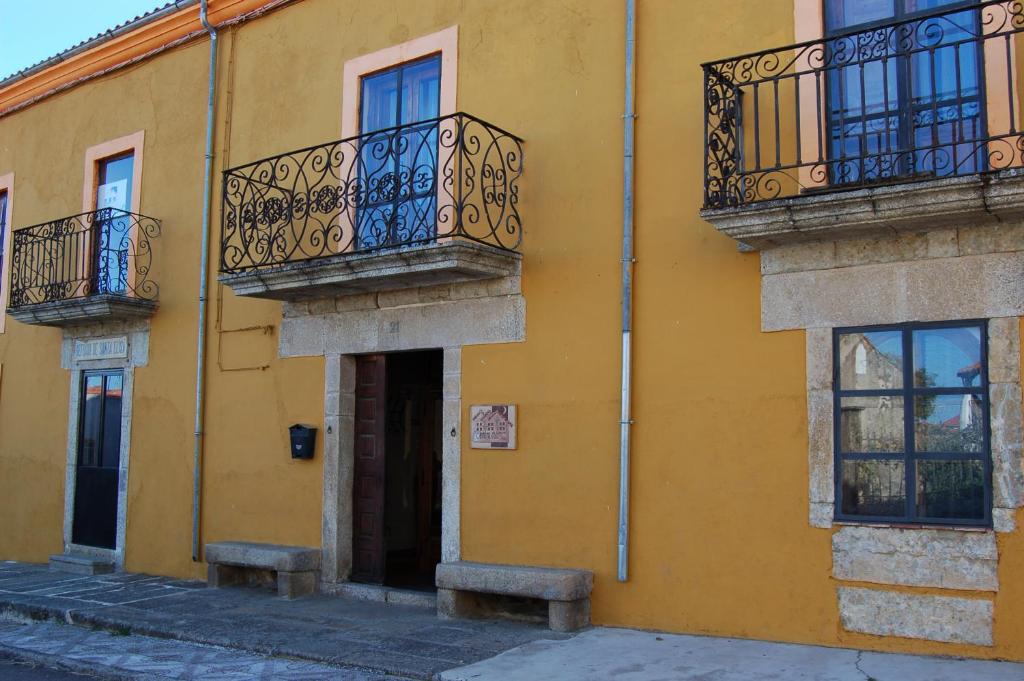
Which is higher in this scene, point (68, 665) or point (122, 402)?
point (122, 402)

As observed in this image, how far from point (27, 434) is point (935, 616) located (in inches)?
411

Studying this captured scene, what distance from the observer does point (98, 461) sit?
1149 cm

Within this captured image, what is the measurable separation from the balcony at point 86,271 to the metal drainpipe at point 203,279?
2.70ft

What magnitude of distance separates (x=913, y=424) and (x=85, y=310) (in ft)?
27.5

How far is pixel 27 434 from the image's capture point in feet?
40.4

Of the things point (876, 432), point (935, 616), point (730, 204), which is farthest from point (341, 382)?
point (935, 616)

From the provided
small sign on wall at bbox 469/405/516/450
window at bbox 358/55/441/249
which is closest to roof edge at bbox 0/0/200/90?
window at bbox 358/55/441/249

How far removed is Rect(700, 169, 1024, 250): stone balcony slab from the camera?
18.9 ft

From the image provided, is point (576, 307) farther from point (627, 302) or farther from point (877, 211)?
point (877, 211)

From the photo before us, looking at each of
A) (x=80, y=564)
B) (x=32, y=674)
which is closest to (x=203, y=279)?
(x=80, y=564)

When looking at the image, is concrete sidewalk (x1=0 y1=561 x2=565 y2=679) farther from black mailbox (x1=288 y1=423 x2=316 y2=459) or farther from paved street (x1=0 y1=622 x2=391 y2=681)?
black mailbox (x1=288 y1=423 x2=316 y2=459)

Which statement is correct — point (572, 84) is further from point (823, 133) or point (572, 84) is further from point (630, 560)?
point (630, 560)

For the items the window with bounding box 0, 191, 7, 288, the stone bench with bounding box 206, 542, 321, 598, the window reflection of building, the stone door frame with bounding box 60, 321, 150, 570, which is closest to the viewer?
the window reflection of building

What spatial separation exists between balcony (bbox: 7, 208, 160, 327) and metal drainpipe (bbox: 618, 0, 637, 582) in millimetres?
5762
